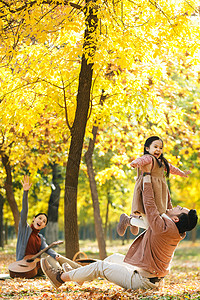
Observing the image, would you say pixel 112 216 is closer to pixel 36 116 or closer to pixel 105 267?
pixel 36 116

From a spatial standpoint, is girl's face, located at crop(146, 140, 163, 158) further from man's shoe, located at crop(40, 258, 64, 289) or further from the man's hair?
man's shoe, located at crop(40, 258, 64, 289)

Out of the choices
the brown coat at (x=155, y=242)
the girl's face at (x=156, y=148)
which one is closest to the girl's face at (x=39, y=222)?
the brown coat at (x=155, y=242)

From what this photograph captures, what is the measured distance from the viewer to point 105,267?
5.53 meters

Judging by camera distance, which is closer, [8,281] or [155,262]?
[155,262]

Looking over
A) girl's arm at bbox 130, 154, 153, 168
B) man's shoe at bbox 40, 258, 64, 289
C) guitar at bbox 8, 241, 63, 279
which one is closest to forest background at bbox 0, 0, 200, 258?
guitar at bbox 8, 241, 63, 279

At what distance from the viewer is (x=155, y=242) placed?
5.51 m

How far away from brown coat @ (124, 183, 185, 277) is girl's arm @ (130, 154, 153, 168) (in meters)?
0.29

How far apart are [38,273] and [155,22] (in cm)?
533

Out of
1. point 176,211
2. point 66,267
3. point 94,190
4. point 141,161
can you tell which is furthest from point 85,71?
point 94,190

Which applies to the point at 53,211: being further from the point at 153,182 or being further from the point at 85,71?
the point at 153,182

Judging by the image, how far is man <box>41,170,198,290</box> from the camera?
5.40 m

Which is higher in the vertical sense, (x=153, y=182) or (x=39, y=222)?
(x=153, y=182)

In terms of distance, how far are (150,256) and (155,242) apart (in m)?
0.20

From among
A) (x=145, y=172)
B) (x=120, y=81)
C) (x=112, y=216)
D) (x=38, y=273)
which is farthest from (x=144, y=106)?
(x=112, y=216)
